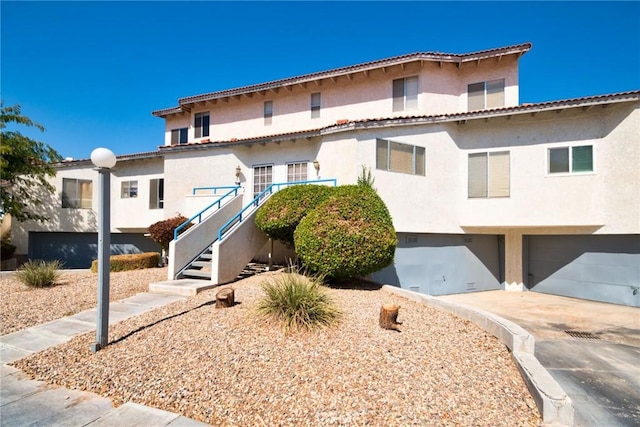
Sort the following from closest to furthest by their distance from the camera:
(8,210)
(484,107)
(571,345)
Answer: (571,345) < (484,107) < (8,210)

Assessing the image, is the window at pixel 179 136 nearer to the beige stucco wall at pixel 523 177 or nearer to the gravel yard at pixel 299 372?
the beige stucco wall at pixel 523 177

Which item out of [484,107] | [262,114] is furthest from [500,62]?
[262,114]

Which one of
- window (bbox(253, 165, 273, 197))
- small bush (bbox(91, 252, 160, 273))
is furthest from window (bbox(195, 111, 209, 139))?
small bush (bbox(91, 252, 160, 273))

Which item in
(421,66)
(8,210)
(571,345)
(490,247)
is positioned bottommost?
(571,345)

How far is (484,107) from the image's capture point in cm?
1551

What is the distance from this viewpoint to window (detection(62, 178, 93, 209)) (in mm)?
20625

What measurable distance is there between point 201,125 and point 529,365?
66.8 feet

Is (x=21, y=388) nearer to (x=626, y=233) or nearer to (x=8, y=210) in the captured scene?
(x=626, y=233)

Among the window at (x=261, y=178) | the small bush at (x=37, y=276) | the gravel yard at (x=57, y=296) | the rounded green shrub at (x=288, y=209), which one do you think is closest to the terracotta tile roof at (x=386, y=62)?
the window at (x=261, y=178)

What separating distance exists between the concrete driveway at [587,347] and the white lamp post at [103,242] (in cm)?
741

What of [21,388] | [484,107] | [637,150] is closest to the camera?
[21,388]

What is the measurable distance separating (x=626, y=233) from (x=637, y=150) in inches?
116

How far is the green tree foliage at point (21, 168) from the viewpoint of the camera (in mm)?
16594

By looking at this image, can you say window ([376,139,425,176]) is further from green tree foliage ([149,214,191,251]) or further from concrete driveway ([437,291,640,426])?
green tree foliage ([149,214,191,251])
